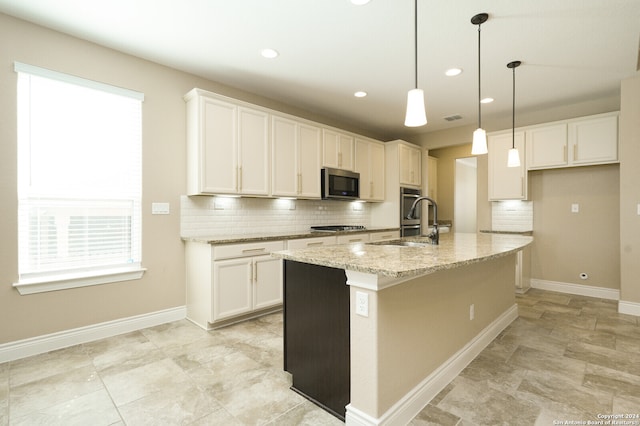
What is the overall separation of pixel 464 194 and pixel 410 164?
1.59 m

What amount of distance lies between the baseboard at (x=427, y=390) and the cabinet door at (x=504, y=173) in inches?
101

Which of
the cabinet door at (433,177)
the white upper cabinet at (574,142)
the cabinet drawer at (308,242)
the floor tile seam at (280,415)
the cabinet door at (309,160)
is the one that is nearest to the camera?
the floor tile seam at (280,415)

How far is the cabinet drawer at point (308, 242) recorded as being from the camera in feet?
12.0

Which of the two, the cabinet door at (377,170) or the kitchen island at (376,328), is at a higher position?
the cabinet door at (377,170)

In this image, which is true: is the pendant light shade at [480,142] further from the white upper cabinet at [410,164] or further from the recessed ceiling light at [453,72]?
the white upper cabinet at [410,164]

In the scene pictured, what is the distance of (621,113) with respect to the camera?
141 inches

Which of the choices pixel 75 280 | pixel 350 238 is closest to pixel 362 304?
pixel 75 280

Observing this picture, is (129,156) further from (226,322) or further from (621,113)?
(621,113)

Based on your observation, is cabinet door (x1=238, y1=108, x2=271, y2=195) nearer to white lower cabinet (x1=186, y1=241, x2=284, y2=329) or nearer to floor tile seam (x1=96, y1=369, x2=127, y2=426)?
white lower cabinet (x1=186, y1=241, x2=284, y2=329)

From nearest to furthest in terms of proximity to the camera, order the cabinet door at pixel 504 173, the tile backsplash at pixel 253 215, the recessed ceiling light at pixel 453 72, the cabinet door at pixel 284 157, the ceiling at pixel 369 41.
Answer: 1. the ceiling at pixel 369 41
2. the recessed ceiling light at pixel 453 72
3. the tile backsplash at pixel 253 215
4. the cabinet door at pixel 284 157
5. the cabinet door at pixel 504 173

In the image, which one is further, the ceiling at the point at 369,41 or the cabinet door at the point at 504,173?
the cabinet door at the point at 504,173

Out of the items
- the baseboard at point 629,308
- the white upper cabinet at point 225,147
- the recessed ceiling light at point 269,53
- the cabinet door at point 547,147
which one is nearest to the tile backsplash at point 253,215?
the white upper cabinet at point 225,147

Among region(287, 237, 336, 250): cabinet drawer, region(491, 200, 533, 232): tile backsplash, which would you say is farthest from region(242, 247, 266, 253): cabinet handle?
region(491, 200, 533, 232): tile backsplash

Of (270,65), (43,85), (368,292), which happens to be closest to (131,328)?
(43,85)
